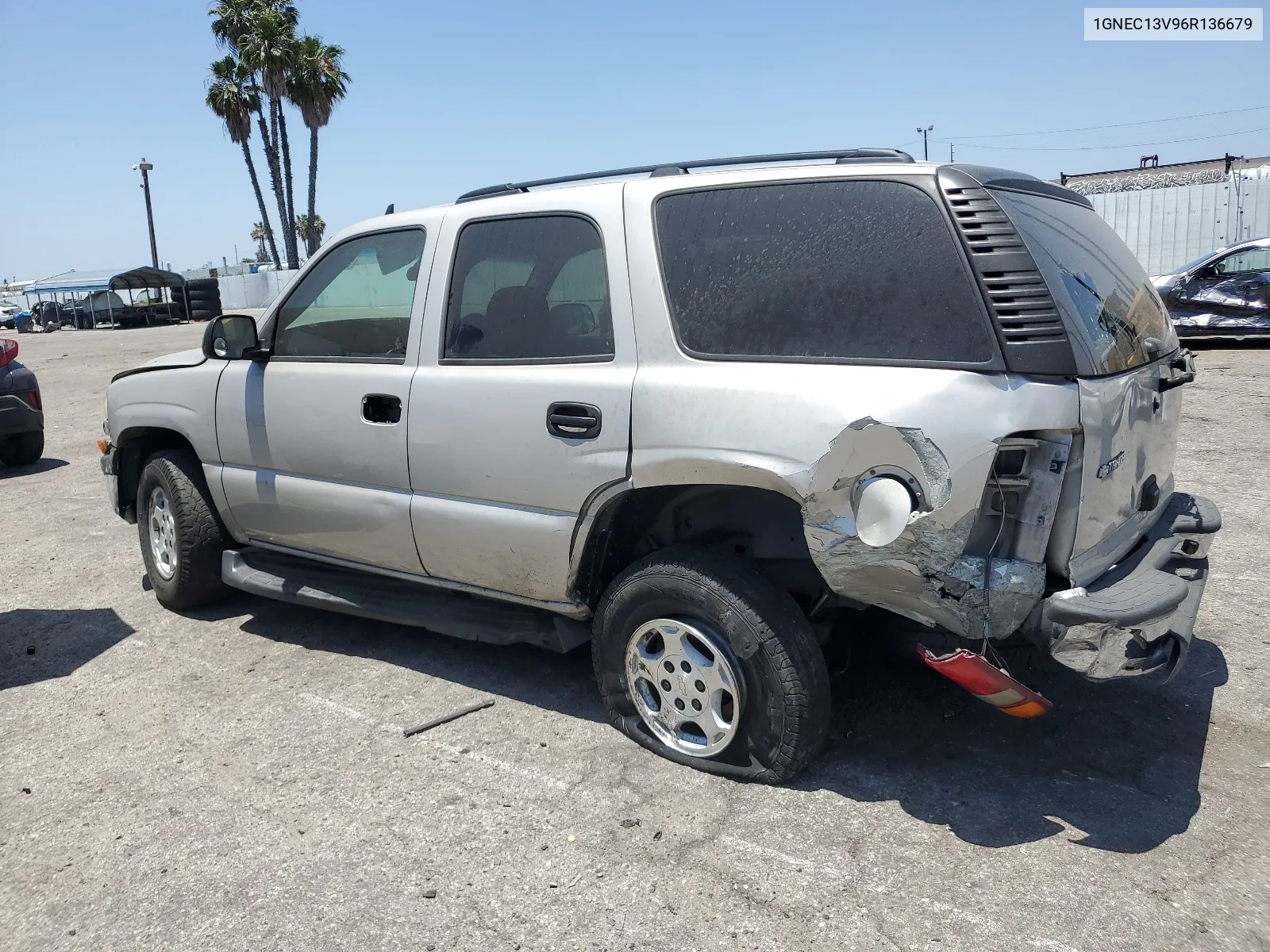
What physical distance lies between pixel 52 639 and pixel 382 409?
237 centimetres

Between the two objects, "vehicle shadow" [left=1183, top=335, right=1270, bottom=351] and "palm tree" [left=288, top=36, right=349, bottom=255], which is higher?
"palm tree" [left=288, top=36, right=349, bottom=255]

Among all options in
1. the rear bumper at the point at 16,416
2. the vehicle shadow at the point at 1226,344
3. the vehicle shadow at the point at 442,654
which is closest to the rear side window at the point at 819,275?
the vehicle shadow at the point at 442,654

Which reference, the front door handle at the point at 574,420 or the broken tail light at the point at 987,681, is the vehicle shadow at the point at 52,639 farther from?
the broken tail light at the point at 987,681

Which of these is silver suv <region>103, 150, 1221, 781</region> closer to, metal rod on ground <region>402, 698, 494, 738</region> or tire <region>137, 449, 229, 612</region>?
metal rod on ground <region>402, 698, 494, 738</region>

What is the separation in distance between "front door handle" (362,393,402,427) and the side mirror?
2.57 ft

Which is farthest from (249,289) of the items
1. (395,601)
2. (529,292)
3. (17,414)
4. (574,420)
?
(574,420)

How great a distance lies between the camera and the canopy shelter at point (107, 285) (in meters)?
38.4

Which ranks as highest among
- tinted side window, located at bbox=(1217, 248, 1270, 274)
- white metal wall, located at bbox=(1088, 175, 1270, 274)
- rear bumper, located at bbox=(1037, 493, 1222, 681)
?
white metal wall, located at bbox=(1088, 175, 1270, 274)

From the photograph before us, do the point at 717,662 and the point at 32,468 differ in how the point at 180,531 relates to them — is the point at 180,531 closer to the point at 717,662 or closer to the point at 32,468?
the point at 717,662

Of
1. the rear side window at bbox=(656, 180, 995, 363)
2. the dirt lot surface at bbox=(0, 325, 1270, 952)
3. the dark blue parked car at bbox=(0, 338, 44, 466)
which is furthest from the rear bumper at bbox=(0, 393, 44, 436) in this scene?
the rear side window at bbox=(656, 180, 995, 363)

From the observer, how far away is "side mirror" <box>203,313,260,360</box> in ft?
15.2

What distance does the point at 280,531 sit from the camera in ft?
15.6

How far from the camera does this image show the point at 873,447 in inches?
114

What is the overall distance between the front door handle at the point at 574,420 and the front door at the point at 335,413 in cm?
76
